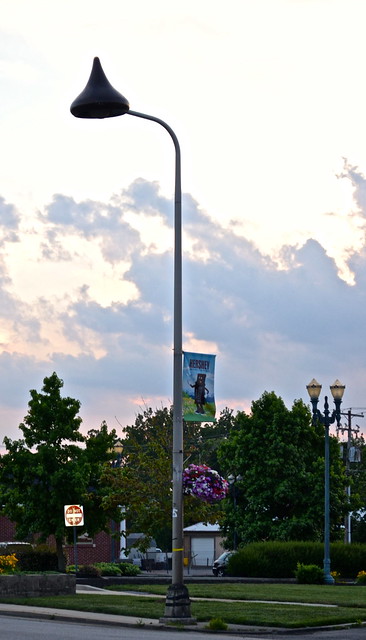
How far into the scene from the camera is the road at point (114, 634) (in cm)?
1844

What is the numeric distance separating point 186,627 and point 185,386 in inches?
188

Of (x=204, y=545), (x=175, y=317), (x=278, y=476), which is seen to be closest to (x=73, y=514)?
(x=278, y=476)

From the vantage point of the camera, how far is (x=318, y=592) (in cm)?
3353

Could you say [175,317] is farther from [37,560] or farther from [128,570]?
[128,570]

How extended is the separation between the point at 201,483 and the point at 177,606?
15.9 ft

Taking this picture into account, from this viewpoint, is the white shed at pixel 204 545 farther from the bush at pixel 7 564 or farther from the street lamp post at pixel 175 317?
the street lamp post at pixel 175 317

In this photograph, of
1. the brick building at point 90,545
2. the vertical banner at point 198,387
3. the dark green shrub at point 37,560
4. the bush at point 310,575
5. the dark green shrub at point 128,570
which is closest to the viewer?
the vertical banner at point 198,387

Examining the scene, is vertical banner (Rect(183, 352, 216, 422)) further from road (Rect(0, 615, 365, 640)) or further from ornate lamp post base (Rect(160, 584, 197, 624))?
road (Rect(0, 615, 365, 640))

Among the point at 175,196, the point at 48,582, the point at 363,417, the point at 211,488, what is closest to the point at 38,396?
the point at 48,582

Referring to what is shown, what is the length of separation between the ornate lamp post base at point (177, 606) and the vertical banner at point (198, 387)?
11.2ft

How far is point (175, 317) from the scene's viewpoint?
22594mm

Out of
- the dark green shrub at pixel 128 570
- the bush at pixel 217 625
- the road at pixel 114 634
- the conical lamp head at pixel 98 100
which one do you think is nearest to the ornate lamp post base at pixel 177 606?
the road at pixel 114 634

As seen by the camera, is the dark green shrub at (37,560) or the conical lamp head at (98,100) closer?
the conical lamp head at (98,100)

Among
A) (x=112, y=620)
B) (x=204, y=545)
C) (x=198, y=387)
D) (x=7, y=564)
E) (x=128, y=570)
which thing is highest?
(x=198, y=387)
